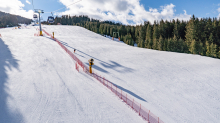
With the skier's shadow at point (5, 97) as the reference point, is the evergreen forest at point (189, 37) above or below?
above

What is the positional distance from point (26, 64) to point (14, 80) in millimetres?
4902

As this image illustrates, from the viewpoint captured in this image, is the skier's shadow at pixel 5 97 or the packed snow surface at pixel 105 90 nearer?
the skier's shadow at pixel 5 97

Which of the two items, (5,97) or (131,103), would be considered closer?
(5,97)

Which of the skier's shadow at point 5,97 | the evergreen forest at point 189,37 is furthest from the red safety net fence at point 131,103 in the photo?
the evergreen forest at point 189,37

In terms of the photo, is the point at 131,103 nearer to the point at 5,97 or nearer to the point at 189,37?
the point at 5,97

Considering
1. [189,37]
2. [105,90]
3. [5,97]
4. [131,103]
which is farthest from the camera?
[189,37]

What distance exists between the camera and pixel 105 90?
Answer: 12.4 metres

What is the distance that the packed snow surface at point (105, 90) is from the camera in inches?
358

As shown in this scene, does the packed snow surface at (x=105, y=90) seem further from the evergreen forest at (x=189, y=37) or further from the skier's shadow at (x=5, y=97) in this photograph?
the evergreen forest at (x=189, y=37)

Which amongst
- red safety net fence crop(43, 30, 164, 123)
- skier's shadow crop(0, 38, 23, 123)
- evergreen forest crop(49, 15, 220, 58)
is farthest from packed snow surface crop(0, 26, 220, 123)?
evergreen forest crop(49, 15, 220, 58)

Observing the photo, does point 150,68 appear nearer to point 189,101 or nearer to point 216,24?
point 189,101

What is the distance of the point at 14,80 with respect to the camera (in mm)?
13055

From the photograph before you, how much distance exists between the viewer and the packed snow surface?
29.8 ft

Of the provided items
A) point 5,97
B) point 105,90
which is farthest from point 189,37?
point 5,97
